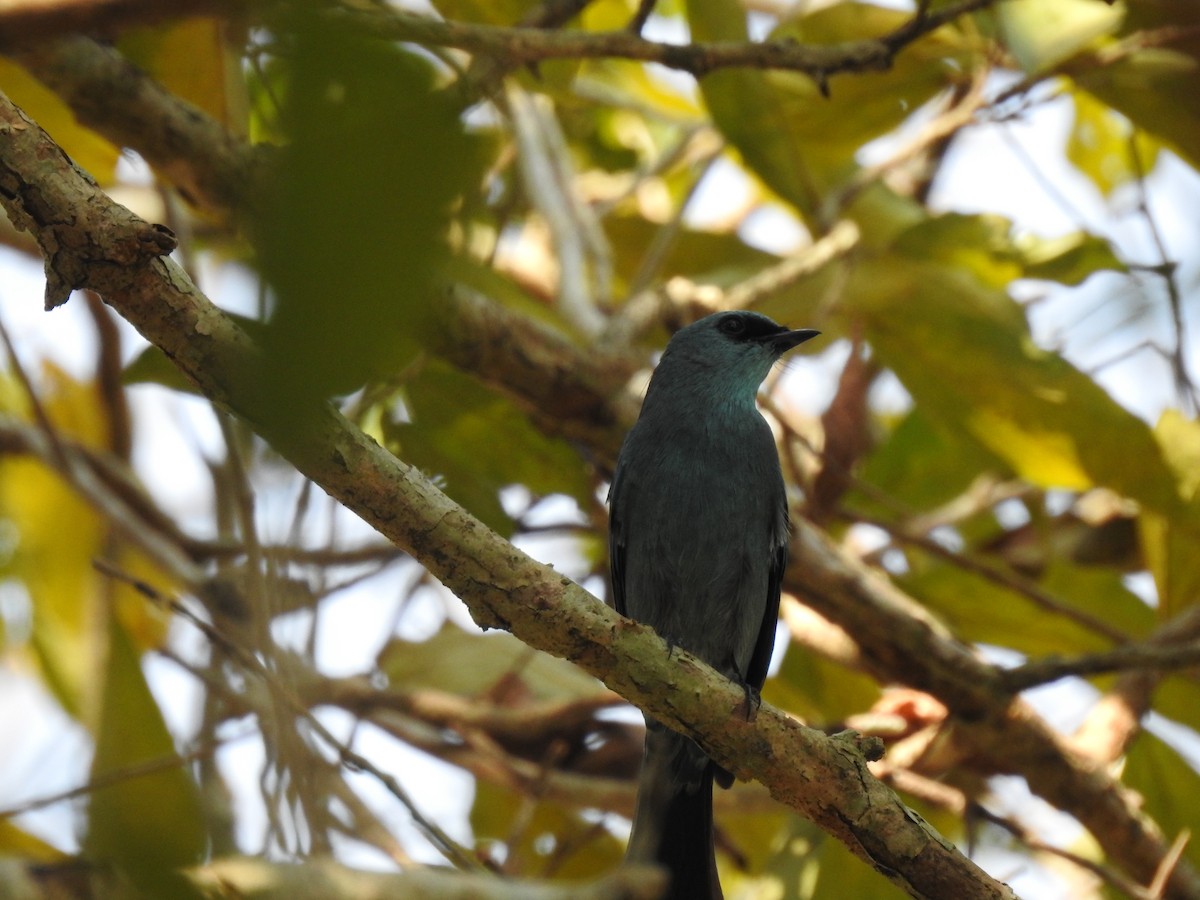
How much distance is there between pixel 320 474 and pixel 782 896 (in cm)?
267

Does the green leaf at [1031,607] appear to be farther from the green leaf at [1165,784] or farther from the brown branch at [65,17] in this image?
the brown branch at [65,17]

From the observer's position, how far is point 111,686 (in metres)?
2.76

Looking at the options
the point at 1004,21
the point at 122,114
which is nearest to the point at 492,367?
the point at 122,114

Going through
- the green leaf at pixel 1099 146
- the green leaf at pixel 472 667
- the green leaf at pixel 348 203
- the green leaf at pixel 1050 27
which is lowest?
the green leaf at pixel 348 203

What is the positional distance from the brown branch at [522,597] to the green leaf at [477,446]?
4.68ft

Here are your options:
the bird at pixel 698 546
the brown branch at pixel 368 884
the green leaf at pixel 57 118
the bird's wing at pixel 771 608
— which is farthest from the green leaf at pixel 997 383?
the brown branch at pixel 368 884

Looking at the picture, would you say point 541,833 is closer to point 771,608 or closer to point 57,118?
point 771,608

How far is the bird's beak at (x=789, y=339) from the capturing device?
4566 mm

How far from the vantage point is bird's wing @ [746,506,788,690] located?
13.6 ft

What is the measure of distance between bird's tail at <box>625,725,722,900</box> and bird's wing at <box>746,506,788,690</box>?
473 millimetres

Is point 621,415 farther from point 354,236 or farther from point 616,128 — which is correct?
point 354,236

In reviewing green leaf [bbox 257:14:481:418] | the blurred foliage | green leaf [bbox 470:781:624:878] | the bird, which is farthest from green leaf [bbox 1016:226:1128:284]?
green leaf [bbox 257:14:481:418]

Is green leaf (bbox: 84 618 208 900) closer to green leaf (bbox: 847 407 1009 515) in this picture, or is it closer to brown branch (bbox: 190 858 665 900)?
brown branch (bbox: 190 858 665 900)

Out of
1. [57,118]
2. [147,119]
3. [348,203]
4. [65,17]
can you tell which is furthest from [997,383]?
[348,203]
